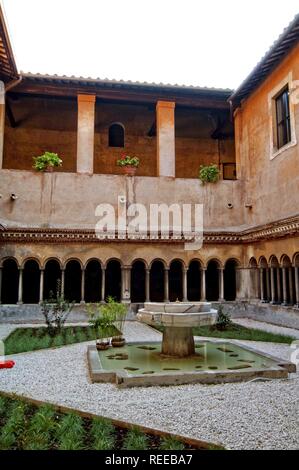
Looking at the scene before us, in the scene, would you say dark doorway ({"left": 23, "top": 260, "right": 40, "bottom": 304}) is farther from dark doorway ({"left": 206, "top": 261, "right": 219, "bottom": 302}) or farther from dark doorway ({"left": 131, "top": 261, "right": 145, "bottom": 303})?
dark doorway ({"left": 206, "top": 261, "right": 219, "bottom": 302})

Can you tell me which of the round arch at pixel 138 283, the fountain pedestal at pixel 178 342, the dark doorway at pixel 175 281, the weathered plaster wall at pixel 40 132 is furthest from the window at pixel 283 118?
the weathered plaster wall at pixel 40 132

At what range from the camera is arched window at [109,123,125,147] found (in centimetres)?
1967

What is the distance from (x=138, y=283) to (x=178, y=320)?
900 centimetres

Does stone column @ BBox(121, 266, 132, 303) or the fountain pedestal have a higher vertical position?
stone column @ BBox(121, 266, 132, 303)

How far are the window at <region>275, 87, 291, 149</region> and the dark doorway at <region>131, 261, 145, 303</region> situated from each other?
22.7 feet

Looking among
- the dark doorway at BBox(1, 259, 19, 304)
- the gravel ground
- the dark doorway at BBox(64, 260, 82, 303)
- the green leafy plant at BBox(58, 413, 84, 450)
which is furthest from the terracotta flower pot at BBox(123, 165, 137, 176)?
the green leafy plant at BBox(58, 413, 84, 450)

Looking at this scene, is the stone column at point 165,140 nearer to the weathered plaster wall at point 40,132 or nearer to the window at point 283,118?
the window at point 283,118

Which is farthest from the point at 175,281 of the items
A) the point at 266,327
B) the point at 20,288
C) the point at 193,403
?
the point at 193,403

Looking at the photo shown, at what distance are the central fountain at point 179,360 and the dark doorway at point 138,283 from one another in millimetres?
7147

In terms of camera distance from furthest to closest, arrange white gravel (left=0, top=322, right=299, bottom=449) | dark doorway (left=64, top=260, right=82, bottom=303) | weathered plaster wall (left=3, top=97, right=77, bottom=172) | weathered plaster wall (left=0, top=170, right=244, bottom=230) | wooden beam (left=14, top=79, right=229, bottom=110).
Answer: weathered plaster wall (left=3, top=97, right=77, bottom=172) → wooden beam (left=14, top=79, right=229, bottom=110) → dark doorway (left=64, top=260, right=82, bottom=303) → weathered plaster wall (left=0, top=170, right=244, bottom=230) → white gravel (left=0, top=322, right=299, bottom=449)

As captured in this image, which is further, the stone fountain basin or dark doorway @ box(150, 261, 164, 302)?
dark doorway @ box(150, 261, 164, 302)

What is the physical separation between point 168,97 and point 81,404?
13596mm

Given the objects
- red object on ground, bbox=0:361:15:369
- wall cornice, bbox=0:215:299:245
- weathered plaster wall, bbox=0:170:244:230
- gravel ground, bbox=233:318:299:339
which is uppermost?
weathered plaster wall, bbox=0:170:244:230

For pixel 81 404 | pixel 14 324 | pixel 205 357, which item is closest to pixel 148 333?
pixel 205 357
